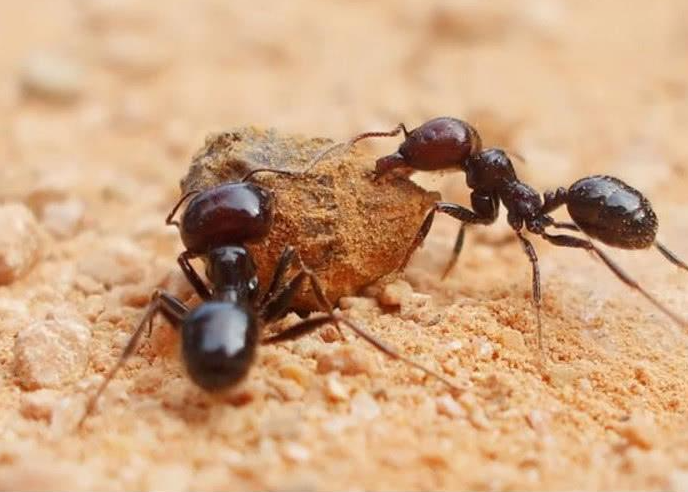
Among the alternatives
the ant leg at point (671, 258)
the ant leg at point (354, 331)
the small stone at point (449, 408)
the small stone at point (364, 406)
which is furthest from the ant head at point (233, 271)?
the ant leg at point (671, 258)

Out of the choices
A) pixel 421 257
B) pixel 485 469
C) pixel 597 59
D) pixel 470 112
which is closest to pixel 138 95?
pixel 470 112

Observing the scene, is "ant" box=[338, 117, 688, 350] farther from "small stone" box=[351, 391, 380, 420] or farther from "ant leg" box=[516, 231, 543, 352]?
"small stone" box=[351, 391, 380, 420]

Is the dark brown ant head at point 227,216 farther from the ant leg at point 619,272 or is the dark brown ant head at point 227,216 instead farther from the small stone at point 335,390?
the ant leg at point 619,272

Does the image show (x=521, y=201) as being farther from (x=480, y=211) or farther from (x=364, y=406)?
(x=364, y=406)

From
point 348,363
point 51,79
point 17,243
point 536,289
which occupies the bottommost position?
point 348,363

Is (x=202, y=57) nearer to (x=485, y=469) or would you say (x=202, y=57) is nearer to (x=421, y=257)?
(x=421, y=257)

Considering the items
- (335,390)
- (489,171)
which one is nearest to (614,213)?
(489,171)

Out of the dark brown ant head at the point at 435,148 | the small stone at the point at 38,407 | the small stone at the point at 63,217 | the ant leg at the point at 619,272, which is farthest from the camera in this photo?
the small stone at the point at 63,217
